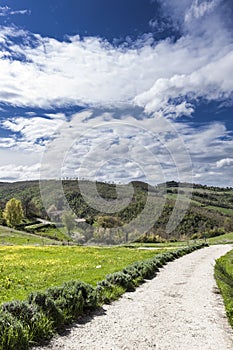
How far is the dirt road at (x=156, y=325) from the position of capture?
8.62 meters

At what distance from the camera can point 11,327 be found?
7.80 m

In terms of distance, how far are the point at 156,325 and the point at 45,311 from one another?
11.7 feet

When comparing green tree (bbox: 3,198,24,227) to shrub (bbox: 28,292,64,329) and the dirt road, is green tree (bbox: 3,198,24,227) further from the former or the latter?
shrub (bbox: 28,292,64,329)

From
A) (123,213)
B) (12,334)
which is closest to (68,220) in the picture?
(123,213)

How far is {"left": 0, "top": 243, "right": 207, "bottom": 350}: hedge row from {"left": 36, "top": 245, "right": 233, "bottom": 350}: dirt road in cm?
44

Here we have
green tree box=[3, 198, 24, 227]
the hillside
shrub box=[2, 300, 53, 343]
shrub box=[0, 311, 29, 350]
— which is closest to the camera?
shrub box=[0, 311, 29, 350]

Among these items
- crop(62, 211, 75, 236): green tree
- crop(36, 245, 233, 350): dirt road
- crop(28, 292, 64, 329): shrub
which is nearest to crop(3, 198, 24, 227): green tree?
crop(62, 211, 75, 236): green tree

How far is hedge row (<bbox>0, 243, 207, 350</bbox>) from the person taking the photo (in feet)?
25.6

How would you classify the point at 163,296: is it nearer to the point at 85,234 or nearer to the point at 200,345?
the point at 200,345

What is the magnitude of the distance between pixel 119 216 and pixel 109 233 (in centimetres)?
Result: 3105

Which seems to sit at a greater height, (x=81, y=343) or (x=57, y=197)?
→ (x=57, y=197)

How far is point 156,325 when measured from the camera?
10398 mm

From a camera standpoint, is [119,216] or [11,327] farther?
[119,216]

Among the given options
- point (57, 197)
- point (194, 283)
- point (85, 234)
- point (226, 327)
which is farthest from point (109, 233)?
point (226, 327)
